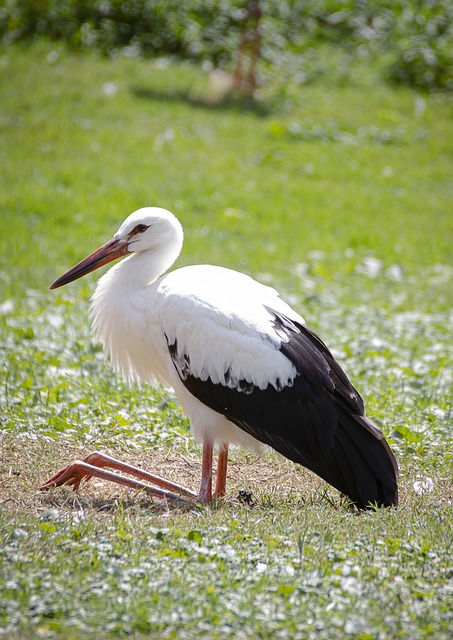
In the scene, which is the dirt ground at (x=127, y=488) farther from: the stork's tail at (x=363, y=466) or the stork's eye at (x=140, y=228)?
the stork's eye at (x=140, y=228)

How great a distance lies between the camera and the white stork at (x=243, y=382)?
385cm

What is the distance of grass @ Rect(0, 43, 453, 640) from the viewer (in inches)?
110

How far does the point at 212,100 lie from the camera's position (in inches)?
499

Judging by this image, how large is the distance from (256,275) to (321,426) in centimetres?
404

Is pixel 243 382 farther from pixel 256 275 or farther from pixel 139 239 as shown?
pixel 256 275

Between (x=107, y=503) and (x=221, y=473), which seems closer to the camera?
(x=107, y=503)

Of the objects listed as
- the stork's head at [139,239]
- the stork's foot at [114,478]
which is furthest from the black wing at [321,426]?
the stork's head at [139,239]

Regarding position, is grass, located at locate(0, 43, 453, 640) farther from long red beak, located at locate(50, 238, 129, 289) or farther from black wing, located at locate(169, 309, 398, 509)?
long red beak, located at locate(50, 238, 129, 289)

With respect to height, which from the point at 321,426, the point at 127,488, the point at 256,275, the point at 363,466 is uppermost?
the point at 321,426

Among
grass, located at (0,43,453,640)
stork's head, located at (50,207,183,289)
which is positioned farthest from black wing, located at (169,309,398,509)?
stork's head, located at (50,207,183,289)

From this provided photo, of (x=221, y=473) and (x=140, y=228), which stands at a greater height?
(x=140, y=228)

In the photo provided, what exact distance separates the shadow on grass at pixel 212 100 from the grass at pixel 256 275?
6 centimetres

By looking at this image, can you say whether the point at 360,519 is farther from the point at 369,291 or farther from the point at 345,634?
the point at 369,291

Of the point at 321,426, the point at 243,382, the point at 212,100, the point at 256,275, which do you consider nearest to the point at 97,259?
the point at 243,382
